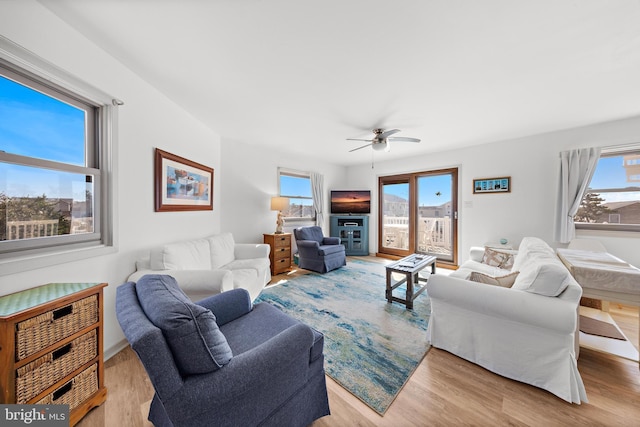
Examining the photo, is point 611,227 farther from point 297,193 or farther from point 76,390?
point 76,390

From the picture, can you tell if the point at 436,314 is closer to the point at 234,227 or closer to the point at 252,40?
the point at 252,40

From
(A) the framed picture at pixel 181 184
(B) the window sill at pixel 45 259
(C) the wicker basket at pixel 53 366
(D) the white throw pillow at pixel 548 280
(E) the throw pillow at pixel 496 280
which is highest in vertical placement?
(A) the framed picture at pixel 181 184

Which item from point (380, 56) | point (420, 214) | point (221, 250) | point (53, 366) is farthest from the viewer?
point (420, 214)

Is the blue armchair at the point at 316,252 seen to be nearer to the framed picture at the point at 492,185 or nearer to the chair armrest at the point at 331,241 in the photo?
the chair armrest at the point at 331,241

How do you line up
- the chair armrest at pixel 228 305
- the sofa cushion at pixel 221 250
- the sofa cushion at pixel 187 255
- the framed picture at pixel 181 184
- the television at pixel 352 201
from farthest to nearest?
the television at pixel 352 201
the sofa cushion at pixel 221 250
the framed picture at pixel 181 184
the sofa cushion at pixel 187 255
the chair armrest at pixel 228 305

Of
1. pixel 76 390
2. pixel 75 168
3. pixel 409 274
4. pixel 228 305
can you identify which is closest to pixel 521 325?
pixel 409 274

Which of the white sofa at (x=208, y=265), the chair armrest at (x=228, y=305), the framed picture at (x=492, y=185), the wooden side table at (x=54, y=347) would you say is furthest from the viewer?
the framed picture at (x=492, y=185)

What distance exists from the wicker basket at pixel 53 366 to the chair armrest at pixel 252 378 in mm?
930

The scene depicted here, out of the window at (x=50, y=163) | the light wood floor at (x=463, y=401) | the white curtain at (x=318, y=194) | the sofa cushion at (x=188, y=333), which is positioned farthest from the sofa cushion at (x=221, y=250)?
the white curtain at (x=318, y=194)

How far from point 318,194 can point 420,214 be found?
246 centimetres

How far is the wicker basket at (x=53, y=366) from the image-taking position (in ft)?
3.37

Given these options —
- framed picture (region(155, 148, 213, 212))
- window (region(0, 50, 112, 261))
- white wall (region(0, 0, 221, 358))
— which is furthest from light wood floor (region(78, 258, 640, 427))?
framed picture (region(155, 148, 213, 212))

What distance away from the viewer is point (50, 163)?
147 cm

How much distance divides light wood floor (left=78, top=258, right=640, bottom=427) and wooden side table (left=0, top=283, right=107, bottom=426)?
21 centimetres
